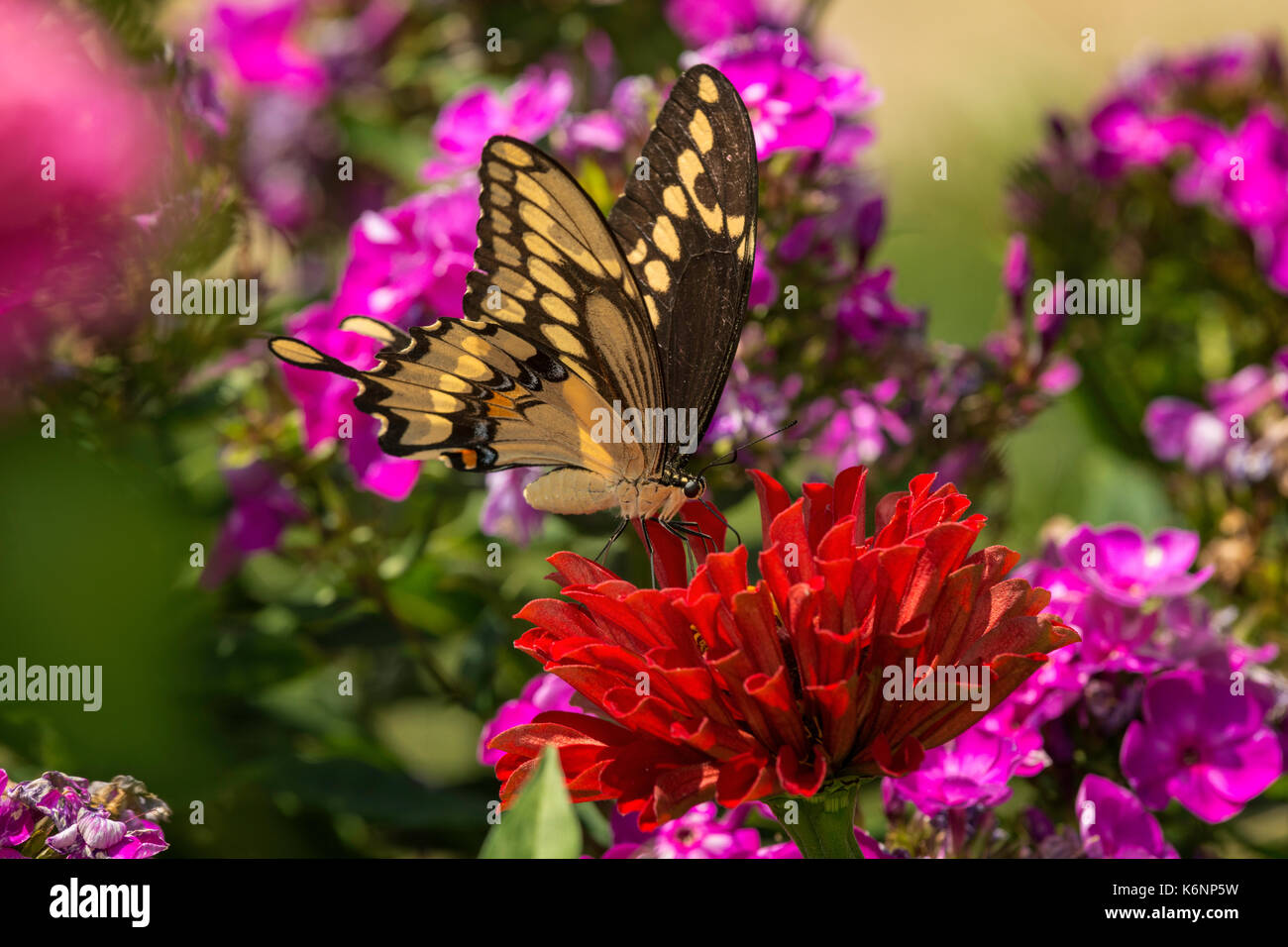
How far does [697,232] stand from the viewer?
69 cm

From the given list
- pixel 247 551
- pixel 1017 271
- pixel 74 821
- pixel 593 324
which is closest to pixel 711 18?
pixel 1017 271

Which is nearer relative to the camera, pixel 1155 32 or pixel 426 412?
pixel 426 412

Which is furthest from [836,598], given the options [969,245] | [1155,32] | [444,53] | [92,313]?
[1155,32]

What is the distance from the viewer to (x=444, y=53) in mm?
1272

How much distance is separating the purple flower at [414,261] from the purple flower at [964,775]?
0.41 metres

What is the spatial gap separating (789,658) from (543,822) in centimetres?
14

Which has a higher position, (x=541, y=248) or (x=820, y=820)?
(x=541, y=248)

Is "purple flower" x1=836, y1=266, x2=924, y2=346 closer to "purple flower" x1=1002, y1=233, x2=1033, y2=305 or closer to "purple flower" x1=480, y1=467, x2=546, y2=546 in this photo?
Answer: "purple flower" x1=1002, y1=233, x2=1033, y2=305

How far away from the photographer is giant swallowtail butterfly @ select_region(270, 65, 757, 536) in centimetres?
68

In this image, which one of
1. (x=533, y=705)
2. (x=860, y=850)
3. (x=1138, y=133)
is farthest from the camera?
(x=1138, y=133)

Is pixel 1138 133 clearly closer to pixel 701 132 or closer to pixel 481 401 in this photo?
pixel 701 132

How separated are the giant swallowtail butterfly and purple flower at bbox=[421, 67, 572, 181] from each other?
0.18 metres
